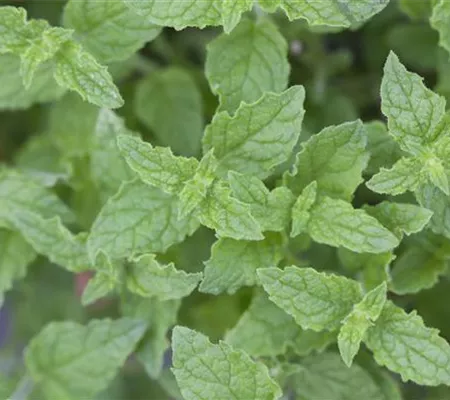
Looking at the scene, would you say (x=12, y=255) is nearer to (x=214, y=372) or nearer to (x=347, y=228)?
(x=214, y=372)

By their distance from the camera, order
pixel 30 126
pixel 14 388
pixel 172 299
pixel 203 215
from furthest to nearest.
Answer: pixel 30 126
pixel 14 388
pixel 172 299
pixel 203 215

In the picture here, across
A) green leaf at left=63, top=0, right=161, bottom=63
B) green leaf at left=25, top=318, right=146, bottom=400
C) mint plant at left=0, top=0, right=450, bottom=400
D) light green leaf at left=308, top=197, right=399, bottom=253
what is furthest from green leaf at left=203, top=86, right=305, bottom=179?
green leaf at left=25, top=318, right=146, bottom=400

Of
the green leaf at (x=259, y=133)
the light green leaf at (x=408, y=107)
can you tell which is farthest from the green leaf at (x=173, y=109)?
the light green leaf at (x=408, y=107)

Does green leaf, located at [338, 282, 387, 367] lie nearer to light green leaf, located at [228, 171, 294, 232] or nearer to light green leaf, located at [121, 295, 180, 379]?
light green leaf, located at [228, 171, 294, 232]

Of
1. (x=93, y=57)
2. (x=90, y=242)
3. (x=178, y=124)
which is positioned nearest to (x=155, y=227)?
(x=90, y=242)

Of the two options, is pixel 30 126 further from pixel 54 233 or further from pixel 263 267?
pixel 263 267

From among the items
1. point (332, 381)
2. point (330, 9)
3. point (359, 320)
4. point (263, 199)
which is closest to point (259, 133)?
point (263, 199)
